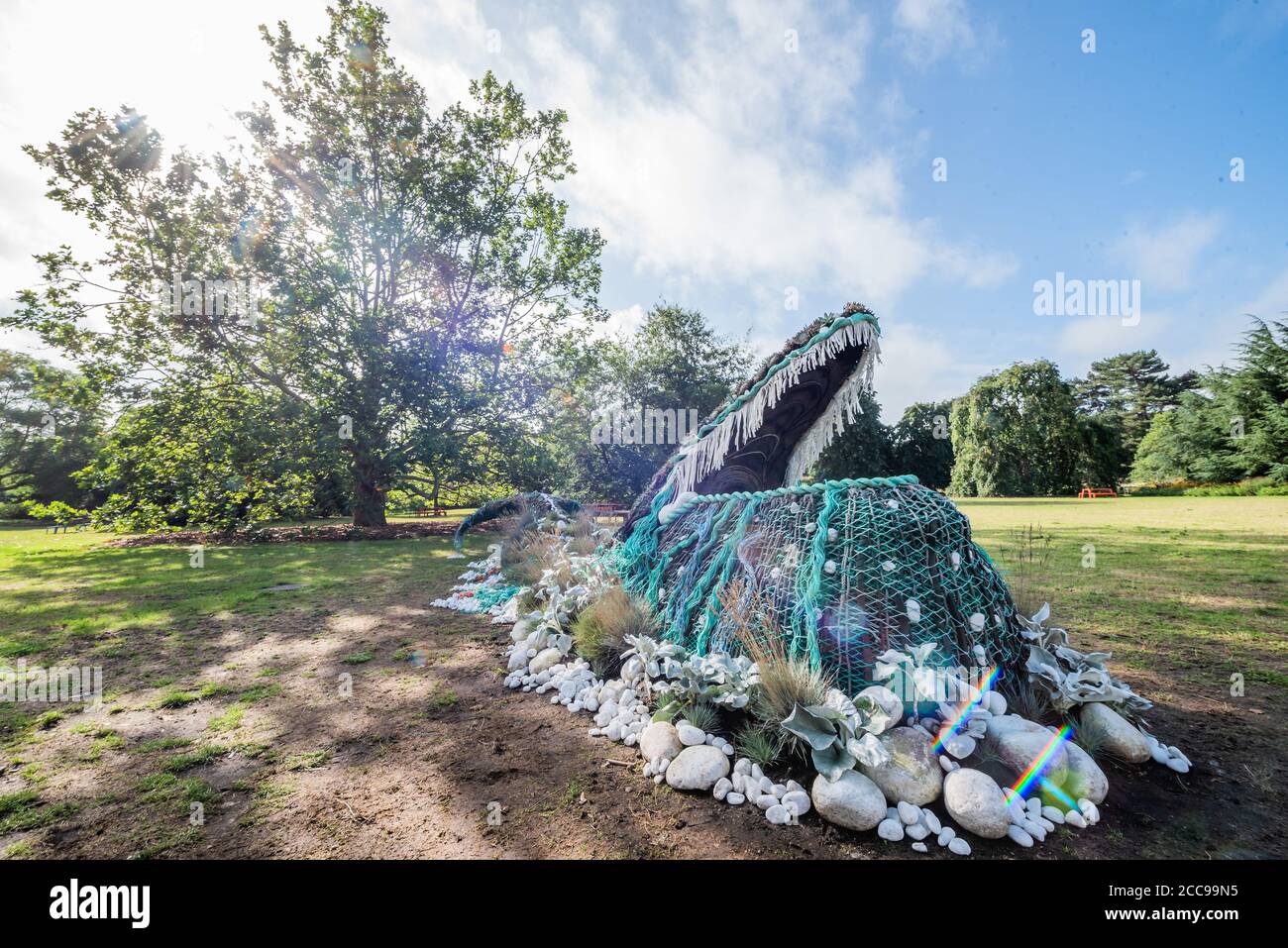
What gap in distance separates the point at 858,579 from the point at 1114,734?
1.38 m

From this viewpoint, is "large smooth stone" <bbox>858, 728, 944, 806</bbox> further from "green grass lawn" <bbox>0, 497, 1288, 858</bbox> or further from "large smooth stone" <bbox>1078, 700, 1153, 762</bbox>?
"large smooth stone" <bbox>1078, 700, 1153, 762</bbox>

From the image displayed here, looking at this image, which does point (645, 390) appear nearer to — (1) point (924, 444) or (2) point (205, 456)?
(2) point (205, 456)

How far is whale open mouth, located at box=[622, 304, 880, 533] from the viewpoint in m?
4.27

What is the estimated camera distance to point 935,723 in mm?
2490

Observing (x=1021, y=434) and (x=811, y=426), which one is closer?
(x=811, y=426)

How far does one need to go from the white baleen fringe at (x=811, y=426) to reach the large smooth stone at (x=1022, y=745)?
2.59 meters

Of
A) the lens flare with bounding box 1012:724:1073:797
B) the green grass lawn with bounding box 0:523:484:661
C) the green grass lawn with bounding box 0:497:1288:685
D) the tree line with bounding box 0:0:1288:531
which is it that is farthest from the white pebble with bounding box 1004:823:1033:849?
the tree line with bounding box 0:0:1288:531

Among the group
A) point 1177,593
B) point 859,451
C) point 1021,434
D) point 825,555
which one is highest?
point 1021,434

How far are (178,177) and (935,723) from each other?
20483 mm

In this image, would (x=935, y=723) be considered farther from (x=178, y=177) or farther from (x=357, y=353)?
(x=178, y=177)

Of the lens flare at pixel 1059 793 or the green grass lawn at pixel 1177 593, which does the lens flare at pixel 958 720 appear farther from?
the green grass lawn at pixel 1177 593

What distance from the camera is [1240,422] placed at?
2489 cm

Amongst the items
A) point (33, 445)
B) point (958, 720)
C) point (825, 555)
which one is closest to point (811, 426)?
point (825, 555)

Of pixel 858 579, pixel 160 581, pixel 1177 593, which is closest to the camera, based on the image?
pixel 858 579
